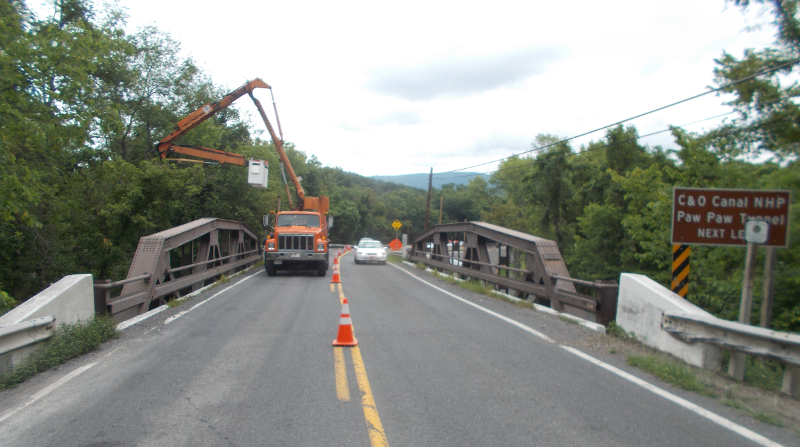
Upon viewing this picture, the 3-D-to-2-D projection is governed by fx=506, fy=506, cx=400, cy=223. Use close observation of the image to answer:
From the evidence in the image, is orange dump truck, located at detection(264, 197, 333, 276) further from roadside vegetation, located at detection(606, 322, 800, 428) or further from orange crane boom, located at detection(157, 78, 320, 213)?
roadside vegetation, located at detection(606, 322, 800, 428)

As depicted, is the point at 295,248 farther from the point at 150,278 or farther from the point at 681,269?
the point at 681,269

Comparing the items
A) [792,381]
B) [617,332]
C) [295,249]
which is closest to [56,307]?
[617,332]

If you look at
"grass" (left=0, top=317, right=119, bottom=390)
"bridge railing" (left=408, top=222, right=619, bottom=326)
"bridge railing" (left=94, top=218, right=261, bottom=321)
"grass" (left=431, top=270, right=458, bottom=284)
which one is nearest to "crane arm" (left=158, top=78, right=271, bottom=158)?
"bridge railing" (left=94, top=218, right=261, bottom=321)

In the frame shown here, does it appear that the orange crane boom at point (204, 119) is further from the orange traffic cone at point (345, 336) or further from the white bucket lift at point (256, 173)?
the orange traffic cone at point (345, 336)

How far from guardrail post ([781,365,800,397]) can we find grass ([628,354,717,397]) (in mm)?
732

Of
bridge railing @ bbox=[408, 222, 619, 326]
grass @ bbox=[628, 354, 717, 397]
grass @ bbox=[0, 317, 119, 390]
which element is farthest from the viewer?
bridge railing @ bbox=[408, 222, 619, 326]

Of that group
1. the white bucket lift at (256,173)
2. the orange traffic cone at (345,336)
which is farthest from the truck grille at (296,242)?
the orange traffic cone at (345,336)

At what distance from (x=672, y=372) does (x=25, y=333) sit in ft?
25.4

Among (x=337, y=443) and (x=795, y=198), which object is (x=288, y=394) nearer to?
(x=337, y=443)

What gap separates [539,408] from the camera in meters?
4.83

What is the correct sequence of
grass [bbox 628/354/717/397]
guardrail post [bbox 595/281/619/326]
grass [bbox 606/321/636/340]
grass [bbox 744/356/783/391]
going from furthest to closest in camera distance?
guardrail post [bbox 595/281/619/326] < grass [bbox 606/321/636/340] < grass [bbox 744/356/783/391] < grass [bbox 628/354/717/397]

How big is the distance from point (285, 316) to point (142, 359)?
375 centimetres

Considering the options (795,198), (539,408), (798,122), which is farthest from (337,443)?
(798,122)

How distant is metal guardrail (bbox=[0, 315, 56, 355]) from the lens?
5633mm
